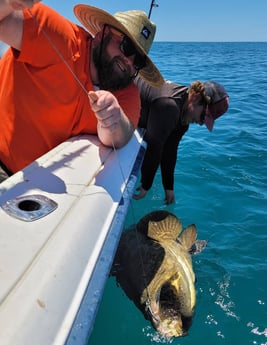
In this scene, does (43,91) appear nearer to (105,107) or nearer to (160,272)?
(105,107)

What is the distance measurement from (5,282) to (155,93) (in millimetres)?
2495

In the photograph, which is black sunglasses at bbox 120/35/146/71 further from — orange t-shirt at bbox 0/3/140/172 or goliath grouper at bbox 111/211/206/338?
goliath grouper at bbox 111/211/206/338

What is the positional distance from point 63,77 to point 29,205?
95 centimetres

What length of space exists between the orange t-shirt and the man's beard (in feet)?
0.25

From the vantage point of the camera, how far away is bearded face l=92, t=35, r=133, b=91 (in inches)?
90.9

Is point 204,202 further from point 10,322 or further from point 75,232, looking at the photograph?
point 10,322

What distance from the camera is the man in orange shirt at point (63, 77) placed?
6.46 ft

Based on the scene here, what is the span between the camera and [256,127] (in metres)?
7.66

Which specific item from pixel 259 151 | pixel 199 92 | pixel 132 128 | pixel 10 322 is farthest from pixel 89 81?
pixel 259 151

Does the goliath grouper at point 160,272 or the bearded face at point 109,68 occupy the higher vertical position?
the bearded face at point 109,68

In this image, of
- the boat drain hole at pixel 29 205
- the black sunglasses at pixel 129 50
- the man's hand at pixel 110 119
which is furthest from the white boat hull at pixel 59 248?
the black sunglasses at pixel 129 50

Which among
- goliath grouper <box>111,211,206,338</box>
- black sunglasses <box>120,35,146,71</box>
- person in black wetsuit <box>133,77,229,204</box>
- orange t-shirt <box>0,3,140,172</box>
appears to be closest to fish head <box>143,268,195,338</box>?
goliath grouper <box>111,211,206,338</box>

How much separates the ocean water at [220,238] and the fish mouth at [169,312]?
378 millimetres

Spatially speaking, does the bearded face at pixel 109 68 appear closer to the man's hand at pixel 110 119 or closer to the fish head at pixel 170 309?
the man's hand at pixel 110 119
